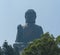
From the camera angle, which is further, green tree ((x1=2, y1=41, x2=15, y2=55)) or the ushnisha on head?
the ushnisha on head

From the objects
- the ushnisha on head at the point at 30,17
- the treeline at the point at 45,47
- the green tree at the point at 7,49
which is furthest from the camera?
the ushnisha on head at the point at 30,17

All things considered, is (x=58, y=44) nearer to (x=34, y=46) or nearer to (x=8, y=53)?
(x=34, y=46)

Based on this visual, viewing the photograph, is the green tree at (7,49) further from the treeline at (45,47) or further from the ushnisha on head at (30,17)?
the ushnisha on head at (30,17)

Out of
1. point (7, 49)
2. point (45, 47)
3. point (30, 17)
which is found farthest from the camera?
point (30, 17)

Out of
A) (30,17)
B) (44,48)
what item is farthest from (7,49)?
Answer: (30,17)

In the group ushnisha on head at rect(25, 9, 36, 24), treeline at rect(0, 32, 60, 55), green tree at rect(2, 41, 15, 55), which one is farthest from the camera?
ushnisha on head at rect(25, 9, 36, 24)

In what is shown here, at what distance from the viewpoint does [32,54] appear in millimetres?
33688

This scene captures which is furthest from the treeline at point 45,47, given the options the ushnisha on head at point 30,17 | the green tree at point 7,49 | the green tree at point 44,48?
the ushnisha on head at point 30,17

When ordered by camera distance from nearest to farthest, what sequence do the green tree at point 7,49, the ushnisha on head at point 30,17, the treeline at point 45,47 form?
the treeline at point 45,47, the green tree at point 7,49, the ushnisha on head at point 30,17

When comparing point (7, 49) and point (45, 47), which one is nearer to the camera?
point (45, 47)

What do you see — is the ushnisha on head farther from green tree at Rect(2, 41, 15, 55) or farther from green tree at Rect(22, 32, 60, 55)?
green tree at Rect(22, 32, 60, 55)

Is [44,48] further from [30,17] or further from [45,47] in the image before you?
[30,17]

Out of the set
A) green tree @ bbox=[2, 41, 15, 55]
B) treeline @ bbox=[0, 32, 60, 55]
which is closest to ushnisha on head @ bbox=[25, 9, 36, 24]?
green tree @ bbox=[2, 41, 15, 55]

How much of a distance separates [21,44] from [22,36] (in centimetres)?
272
